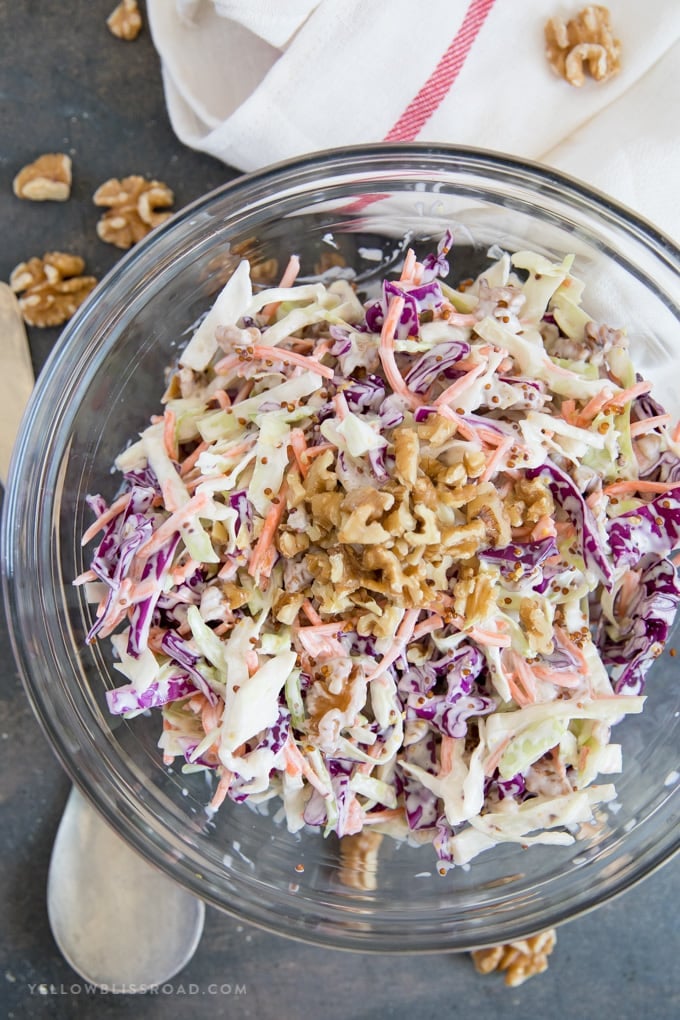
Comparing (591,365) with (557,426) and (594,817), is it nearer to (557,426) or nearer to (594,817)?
(557,426)

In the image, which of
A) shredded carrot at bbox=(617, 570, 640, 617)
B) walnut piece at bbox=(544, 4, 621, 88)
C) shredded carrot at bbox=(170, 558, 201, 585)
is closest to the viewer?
shredded carrot at bbox=(170, 558, 201, 585)

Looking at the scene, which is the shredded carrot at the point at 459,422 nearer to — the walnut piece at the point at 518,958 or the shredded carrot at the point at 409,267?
the shredded carrot at the point at 409,267

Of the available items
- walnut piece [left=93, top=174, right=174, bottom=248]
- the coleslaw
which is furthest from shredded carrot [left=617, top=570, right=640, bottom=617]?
walnut piece [left=93, top=174, right=174, bottom=248]

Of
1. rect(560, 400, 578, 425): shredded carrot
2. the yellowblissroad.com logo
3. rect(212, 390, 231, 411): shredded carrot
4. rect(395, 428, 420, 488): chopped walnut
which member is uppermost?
rect(560, 400, 578, 425): shredded carrot

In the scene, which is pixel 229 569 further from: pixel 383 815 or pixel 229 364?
pixel 383 815

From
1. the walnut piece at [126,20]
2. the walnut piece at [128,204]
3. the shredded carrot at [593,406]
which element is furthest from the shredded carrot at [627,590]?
the walnut piece at [126,20]

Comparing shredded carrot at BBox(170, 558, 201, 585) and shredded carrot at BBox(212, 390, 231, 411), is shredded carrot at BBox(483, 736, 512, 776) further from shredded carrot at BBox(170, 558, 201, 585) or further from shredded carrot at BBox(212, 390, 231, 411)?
shredded carrot at BBox(212, 390, 231, 411)

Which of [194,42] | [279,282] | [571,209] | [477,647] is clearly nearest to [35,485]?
[279,282]
